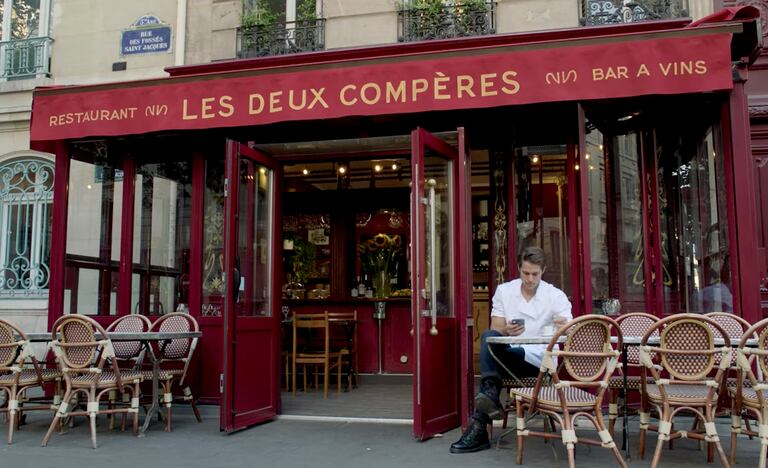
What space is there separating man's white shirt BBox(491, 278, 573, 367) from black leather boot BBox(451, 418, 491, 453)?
599 millimetres

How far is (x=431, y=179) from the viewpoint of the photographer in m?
5.67

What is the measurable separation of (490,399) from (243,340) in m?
2.34

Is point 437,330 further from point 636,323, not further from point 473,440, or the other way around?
point 636,323

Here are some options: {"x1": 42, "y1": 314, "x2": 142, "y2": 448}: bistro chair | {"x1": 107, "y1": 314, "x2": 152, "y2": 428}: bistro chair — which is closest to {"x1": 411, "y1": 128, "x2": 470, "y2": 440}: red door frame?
{"x1": 42, "y1": 314, "x2": 142, "y2": 448}: bistro chair

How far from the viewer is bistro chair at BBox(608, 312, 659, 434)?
4.90m

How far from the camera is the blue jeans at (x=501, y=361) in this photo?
4.66 m

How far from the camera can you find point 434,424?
5270 millimetres

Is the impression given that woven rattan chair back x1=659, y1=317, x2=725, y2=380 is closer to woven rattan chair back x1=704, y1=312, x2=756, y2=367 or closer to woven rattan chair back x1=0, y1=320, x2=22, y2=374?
woven rattan chair back x1=704, y1=312, x2=756, y2=367

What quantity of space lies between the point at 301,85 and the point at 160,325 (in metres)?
2.68

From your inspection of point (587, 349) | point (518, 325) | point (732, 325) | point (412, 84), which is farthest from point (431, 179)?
point (732, 325)

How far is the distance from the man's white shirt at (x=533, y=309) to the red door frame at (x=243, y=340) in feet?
7.32

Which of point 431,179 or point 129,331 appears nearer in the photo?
point 431,179

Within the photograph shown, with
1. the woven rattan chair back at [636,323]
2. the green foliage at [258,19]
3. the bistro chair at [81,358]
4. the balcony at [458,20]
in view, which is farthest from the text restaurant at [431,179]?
the green foliage at [258,19]

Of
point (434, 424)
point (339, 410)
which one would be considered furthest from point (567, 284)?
point (339, 410)
